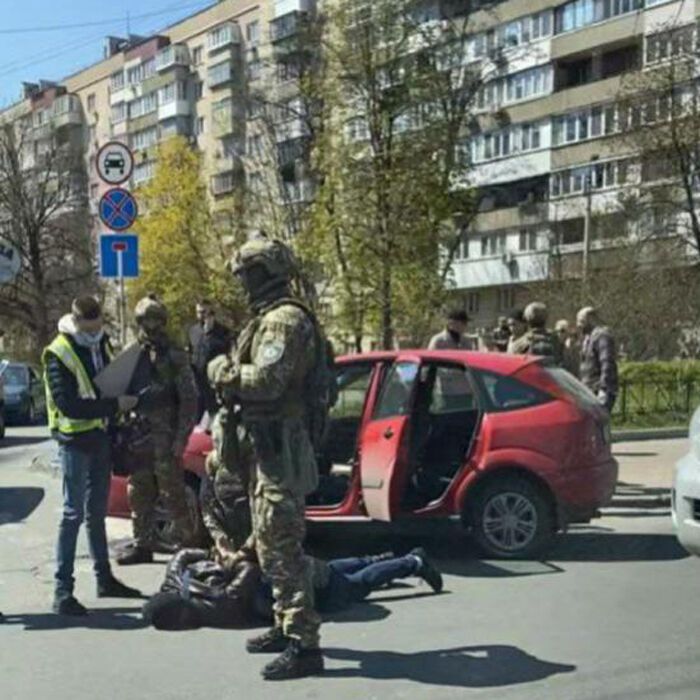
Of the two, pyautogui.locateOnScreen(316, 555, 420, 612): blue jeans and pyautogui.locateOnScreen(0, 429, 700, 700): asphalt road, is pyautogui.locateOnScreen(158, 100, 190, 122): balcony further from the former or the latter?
pyautogui.locateOnScreen(316, 555, 420, 612): blue jeans

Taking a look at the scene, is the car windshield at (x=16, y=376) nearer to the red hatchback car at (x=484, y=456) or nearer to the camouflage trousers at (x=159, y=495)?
the camouflage trousers at (x=159, y=495)

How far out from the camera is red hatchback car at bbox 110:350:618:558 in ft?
24.4

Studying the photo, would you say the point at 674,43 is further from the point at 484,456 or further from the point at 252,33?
the point at 252,33

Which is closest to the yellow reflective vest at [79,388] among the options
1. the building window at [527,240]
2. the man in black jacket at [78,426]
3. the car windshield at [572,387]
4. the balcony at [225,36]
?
the man in black jacket at [78,426]

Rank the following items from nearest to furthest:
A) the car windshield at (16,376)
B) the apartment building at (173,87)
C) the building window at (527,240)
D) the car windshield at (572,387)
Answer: the car windshield at (572,387) → the car windshield at (16,376) → the building window at (527,240) → the apartment building at (173,87)

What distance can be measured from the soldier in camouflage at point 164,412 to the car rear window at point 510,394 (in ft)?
6.98

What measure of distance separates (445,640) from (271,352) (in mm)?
1914

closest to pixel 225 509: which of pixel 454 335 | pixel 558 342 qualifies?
pixel 454 335

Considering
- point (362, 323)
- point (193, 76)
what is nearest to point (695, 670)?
point (362, 323)

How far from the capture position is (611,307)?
31281 mm

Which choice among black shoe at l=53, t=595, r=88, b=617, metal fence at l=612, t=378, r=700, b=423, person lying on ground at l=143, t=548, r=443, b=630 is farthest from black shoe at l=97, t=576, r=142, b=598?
metal fence at l=612, t=378, r=700, b=423

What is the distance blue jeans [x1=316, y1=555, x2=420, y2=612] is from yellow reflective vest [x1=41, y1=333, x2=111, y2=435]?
1.67 metres

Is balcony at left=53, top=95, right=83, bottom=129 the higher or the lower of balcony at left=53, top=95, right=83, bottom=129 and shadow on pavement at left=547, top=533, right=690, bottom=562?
the higher

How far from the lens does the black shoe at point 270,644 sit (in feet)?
17.4
